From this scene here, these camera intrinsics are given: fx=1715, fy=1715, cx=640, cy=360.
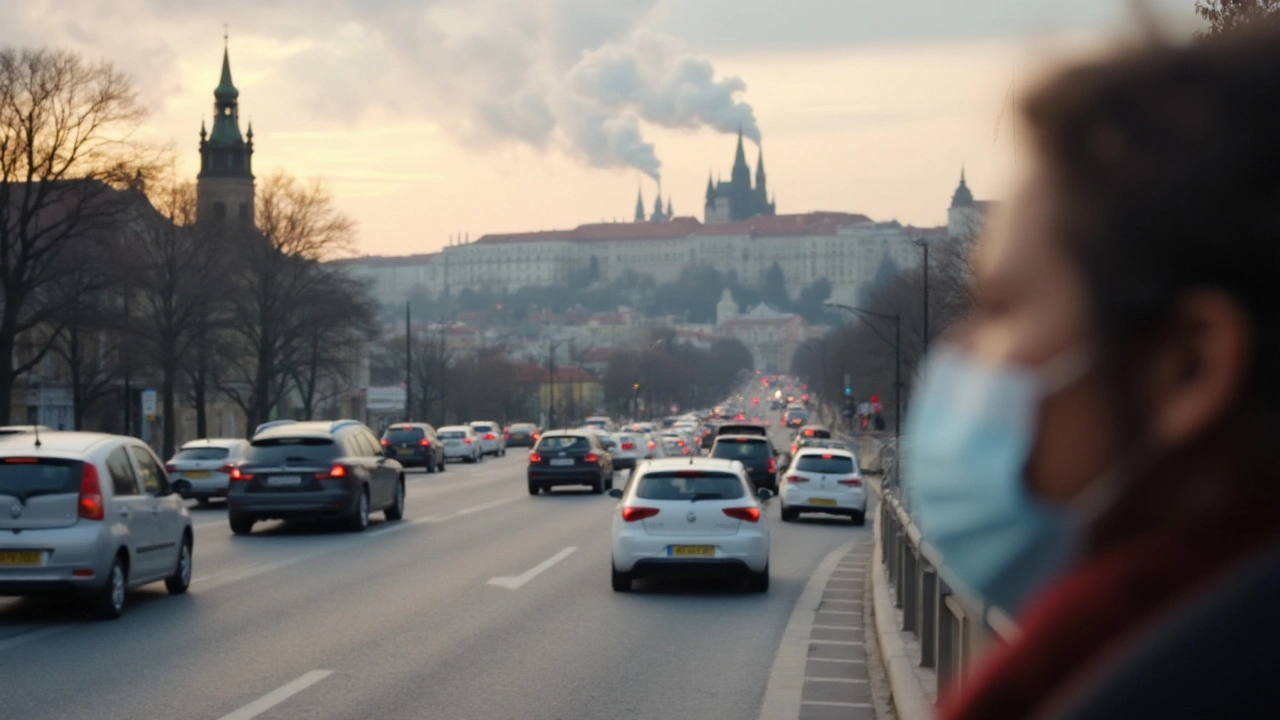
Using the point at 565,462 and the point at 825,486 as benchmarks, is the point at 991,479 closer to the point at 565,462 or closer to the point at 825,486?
the point at 825,486

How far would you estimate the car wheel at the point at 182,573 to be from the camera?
1670cm

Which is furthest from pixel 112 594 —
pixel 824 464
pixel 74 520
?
pixel 824 464

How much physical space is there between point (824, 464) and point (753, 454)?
8.01 metres

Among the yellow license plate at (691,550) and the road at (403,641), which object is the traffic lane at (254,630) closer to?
the road at (403,641)

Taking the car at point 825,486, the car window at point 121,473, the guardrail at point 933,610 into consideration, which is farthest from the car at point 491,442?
the car window at point 121,473

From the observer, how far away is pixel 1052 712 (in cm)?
127

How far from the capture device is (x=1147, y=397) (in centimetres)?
129

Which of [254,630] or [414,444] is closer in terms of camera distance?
[254,630]

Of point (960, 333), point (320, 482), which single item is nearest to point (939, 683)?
point (960, 333)

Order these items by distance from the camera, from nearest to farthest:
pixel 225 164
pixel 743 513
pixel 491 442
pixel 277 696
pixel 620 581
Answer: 1. pixel 277 696
2. pixel 620 581
3. pixel 743 513
4. pixel 491 442
5. pixel 225 164

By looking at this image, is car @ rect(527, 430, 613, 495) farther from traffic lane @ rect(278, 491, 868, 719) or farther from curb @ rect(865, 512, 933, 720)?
curb @ rect(865, 512, 933, 720)

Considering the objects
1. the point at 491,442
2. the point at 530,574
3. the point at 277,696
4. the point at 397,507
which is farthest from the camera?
the point at 491,442

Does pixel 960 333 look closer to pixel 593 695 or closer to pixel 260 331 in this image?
pixel 593 695

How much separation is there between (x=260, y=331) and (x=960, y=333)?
83.4 metres
